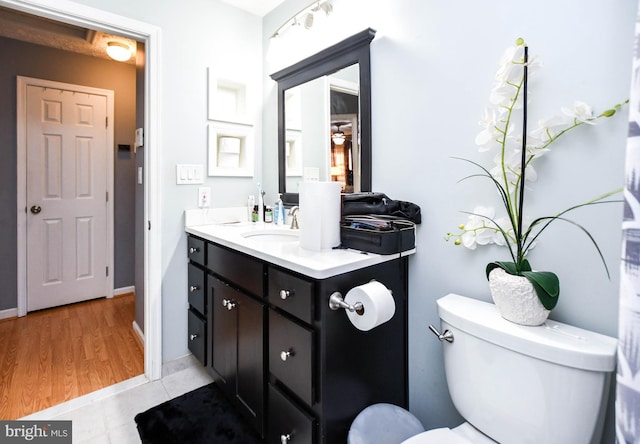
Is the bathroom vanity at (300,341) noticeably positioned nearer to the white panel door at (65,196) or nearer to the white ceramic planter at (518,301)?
the white ceramic planter at (518,301)

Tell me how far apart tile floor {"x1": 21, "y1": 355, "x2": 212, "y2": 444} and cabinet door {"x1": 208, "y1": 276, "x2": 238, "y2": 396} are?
0.31 metres

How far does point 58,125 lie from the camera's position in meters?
2.89

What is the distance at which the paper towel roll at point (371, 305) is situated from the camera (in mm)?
967

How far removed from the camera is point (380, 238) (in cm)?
119

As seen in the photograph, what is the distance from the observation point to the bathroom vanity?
3.45 ft

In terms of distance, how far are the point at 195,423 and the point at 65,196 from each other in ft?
8.27

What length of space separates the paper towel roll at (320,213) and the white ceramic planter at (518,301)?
0.59 metres

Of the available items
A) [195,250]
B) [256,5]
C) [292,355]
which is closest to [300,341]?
[292,355]

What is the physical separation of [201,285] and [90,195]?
6.76 feet

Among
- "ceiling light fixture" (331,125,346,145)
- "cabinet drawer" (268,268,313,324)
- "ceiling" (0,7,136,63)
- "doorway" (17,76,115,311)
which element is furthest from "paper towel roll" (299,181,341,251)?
"doorway" (17,76,115,311)

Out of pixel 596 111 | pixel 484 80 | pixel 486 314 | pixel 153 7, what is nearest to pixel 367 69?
pixel 484 80

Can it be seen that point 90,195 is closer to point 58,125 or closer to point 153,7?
point 58,125

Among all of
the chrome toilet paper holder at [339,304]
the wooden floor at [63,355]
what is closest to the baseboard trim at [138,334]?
the wooden floor at [63,355]

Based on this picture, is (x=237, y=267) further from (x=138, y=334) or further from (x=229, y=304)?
(x=138, y=334)
